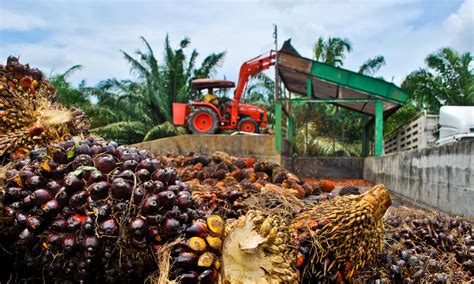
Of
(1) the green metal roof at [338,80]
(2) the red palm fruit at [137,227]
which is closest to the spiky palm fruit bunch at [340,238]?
(2) the red palm fruit at [137,227]

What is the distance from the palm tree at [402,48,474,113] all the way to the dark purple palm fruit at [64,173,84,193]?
75.4 feet

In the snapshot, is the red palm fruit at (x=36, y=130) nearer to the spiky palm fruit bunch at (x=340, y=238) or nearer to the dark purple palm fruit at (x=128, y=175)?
the dark purple palm fruit at (x=128, y=175)

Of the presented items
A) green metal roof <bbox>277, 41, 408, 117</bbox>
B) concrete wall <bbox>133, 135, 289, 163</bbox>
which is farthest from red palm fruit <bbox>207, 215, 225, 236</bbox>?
green metal roof <bbox>277, 41, 408, 117</bbox>

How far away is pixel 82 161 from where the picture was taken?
4.72ft

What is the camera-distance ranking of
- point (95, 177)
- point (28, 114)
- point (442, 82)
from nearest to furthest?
point (95, 177) < point (28, 114) < point (442, 82)

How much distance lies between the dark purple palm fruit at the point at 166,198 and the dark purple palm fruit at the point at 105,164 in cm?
19

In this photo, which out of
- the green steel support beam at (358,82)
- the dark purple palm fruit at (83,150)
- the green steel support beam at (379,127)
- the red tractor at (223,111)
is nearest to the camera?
the dark purple palm fruit at (83,150)

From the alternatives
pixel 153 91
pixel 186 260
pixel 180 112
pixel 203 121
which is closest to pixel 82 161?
pixel 186 260

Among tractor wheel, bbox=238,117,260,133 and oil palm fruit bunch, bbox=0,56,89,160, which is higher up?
tractor wheel, bbox=238,117,260,133

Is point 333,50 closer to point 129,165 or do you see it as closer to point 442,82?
point 442,82

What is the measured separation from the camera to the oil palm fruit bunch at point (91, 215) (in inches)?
50.6

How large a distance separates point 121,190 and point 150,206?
0.10m

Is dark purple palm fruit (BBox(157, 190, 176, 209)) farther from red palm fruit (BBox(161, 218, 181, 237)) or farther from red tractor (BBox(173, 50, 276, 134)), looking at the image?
red tractor (BBox(173, 50, 276, 134))

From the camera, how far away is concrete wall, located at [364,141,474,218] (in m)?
3.86
